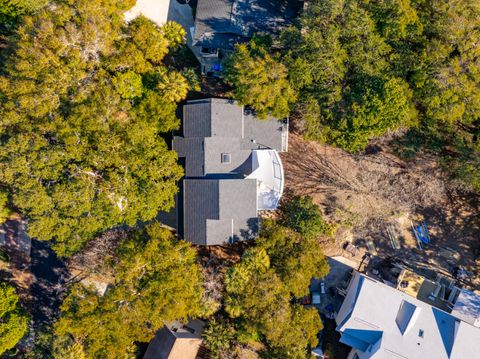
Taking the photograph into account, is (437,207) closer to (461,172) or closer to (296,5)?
(461,172)

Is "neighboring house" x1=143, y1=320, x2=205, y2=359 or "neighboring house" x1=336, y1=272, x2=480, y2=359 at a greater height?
"neighboring house" x1=336, y1=272, x2=480, y2=359

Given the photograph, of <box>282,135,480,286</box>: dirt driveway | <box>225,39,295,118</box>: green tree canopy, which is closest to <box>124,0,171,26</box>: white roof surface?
<box>225,39,295,118</box>: green tree canopy

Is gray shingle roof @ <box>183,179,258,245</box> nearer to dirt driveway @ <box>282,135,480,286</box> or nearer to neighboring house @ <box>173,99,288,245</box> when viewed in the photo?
neighboring house @ <box>173,99,288,245</box>

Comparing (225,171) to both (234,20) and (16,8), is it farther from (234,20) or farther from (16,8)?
(16,8)

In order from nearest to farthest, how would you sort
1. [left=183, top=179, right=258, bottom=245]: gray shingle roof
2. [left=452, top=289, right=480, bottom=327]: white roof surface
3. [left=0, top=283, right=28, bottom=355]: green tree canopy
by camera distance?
[left=0, top=283, right=28, bottom=355]: green tree canopy < [left=183, top=179, right=258, bottom=245]: gray shingle roof < [left=452, top=289, right=480, bottom=327]: white roof surface

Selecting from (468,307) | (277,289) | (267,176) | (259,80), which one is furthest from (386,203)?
(259,80)

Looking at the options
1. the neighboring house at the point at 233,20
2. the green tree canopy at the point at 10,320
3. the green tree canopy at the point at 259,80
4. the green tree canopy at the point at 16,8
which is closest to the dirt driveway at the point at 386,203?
the green tree canopy at the point at 259,80

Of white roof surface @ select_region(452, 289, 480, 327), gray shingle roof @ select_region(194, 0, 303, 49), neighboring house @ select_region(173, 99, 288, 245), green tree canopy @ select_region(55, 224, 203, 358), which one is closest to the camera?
green tree canopy @ select_region(55, 224, 203, 358)
